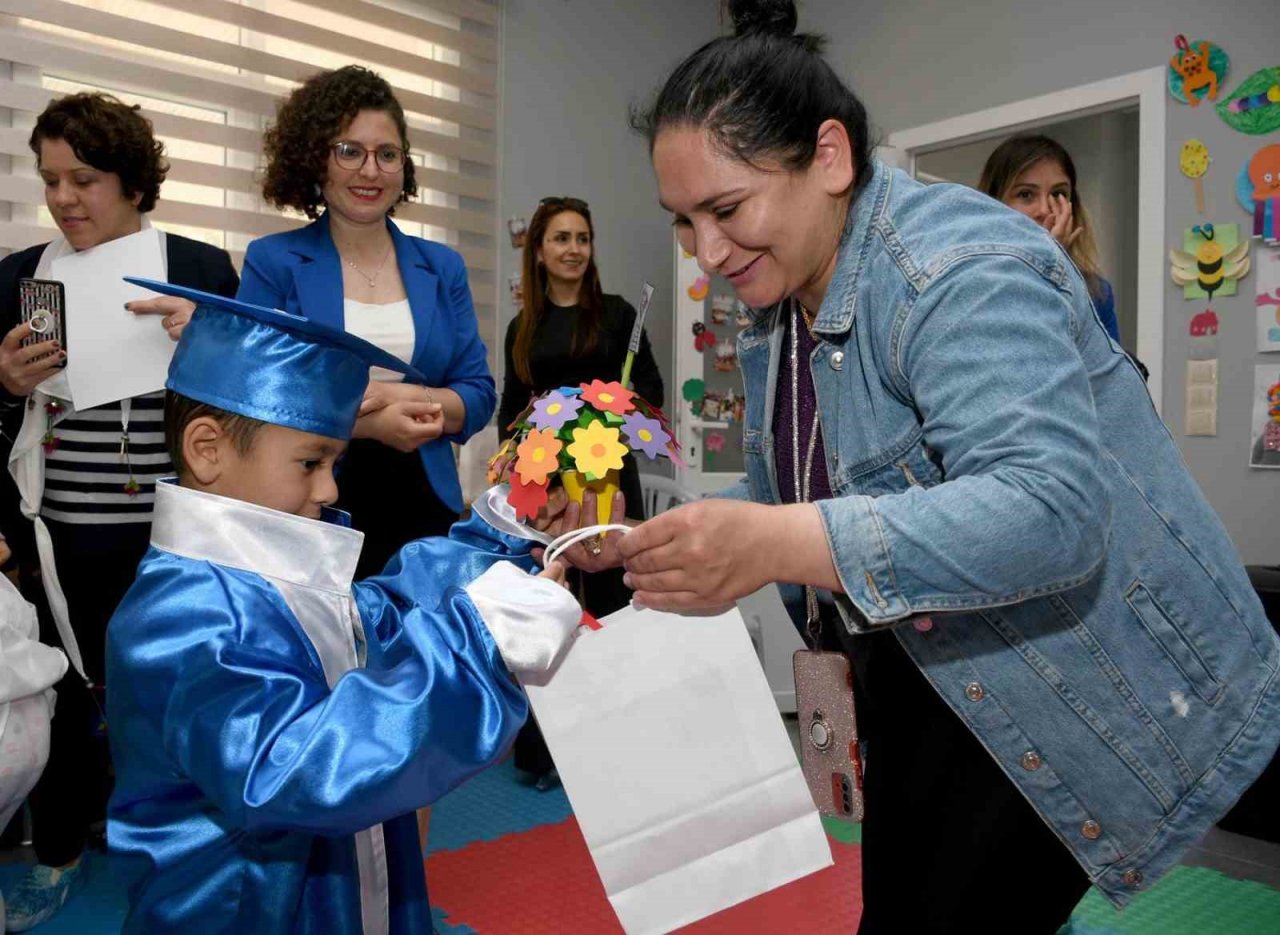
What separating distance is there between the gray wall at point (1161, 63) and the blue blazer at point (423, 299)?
2.82 meters

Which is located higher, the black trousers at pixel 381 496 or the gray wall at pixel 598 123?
the gray wall at pixel 598 123

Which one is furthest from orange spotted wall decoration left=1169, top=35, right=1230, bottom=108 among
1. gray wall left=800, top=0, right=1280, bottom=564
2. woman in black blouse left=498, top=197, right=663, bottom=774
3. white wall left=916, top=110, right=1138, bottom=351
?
woman in black blouse left=498, top=197, right=663, bottom=774

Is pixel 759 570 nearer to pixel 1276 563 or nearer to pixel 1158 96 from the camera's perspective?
pixel 1276 563

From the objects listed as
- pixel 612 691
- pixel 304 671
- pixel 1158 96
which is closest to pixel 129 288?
pixel 304 671

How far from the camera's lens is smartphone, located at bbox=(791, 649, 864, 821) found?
1.11 meters

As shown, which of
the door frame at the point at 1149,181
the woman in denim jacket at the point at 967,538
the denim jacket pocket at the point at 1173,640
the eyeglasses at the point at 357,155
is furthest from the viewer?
the door frame at the point at 1149,181

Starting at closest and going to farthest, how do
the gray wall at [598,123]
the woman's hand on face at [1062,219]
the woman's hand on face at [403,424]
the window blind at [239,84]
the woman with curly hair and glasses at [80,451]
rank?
the woman's hand on face at [403,424] < the woman with curly hair and glasses at [80,451] < the woman's hand on face at [1062,219] < the window blind at [239,84] < the gray wall at [598,123]

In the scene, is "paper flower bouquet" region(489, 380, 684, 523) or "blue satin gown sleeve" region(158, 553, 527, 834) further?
"paper flower bouquet" region(489, 380, 684, 523)

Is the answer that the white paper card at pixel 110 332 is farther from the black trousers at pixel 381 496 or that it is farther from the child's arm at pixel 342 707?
the child's arm at pixel 342 707

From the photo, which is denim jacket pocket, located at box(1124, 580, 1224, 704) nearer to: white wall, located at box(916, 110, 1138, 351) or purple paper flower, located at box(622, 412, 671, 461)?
purple paper flower, located at box(622, 412, 671, 461)

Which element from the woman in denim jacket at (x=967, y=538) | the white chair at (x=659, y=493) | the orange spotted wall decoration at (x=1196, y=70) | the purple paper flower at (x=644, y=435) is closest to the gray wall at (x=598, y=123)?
the white chair at (x=659, y=493)

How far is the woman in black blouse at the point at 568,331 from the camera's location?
137 inches

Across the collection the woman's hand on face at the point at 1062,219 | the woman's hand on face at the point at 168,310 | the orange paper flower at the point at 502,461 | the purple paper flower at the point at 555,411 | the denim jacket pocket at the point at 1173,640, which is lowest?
the denim jacket pocket at the point at 1173,640

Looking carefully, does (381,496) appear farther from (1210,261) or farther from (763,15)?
(1210,261)
